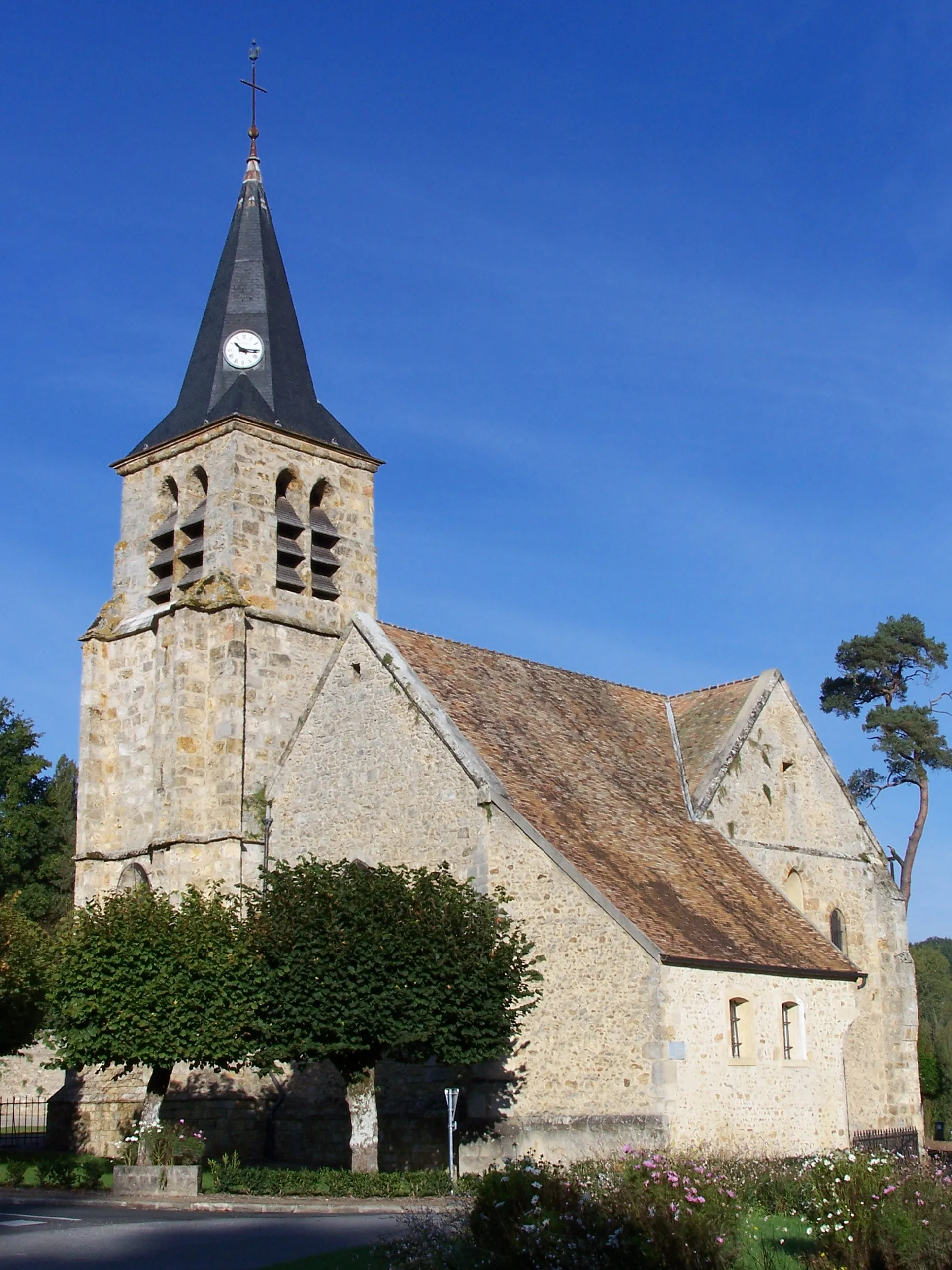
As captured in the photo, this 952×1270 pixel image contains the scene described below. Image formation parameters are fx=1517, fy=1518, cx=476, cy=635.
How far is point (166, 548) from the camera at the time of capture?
30.5 m

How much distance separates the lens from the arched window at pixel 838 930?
2953cm

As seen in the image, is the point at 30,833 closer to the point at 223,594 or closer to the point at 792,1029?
the point at 223,594

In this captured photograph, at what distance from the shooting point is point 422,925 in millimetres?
21562

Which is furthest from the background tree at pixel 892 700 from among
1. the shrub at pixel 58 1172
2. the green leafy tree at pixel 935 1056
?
the shrub at pixel 58 1172

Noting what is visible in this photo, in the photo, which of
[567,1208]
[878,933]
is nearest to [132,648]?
[878,933]

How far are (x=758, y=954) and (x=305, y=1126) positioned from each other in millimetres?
8220

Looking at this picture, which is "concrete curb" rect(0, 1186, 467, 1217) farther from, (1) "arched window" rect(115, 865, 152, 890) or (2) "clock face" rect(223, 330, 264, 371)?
(2) "clock face" rect(223, 330, 264, 371)

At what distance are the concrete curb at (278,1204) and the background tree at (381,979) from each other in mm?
1490

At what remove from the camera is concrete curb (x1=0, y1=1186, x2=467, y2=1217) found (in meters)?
18.7

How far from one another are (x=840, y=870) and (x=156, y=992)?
14.3 m

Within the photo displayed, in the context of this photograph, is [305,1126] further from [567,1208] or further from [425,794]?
[567,1208]

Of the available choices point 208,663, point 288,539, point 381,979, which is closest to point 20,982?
point 208,663

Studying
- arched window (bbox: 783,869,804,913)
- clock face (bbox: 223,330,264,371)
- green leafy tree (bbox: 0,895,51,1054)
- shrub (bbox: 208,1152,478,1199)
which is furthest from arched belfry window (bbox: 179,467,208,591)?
arched window (bbox: 783,869,804,913)

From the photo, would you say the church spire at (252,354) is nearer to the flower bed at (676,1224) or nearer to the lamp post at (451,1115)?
the lamp post at (451,1115)
